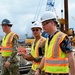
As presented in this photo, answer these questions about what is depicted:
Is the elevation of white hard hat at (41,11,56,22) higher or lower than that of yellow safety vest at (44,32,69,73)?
higher

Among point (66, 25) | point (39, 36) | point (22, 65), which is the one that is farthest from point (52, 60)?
point (66, 25)

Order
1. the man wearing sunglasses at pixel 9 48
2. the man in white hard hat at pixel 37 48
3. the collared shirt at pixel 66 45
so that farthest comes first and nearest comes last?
the man wearing sunglasses at pixel 9 48 < the man in white hard hat at pixel 37 48 < the collared shirt at pixel 66 45

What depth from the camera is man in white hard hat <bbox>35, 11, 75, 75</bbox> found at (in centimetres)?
413

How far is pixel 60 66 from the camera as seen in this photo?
4258mm

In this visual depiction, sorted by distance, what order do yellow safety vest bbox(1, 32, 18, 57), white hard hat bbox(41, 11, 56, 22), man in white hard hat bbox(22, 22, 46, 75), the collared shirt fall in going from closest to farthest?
1. the collared shirt
2. white hard hat bbox(41, 11, 56, 22)
3. man in white hard hat bbox(22, 22, 46, 75)
4. yellow safety vest bbox(1, 32, 18, 57)

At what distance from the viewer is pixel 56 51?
4.21 m

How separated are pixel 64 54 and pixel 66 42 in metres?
0.20

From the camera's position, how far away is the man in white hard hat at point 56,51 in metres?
4.13

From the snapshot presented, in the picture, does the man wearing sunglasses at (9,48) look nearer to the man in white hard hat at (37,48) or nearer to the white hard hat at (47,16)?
the man in white hard hat at (37,48)

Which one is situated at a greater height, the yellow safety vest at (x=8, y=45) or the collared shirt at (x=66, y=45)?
Answer: the collared shirt at (x=66, y=45)

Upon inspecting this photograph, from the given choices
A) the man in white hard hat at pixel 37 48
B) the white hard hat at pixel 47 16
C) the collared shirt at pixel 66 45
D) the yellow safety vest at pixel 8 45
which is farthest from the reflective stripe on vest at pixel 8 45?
the collared shirt at pixel 66 45

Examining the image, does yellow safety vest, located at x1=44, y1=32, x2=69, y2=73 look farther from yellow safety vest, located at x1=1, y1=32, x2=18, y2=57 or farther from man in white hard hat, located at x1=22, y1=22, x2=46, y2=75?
yellow safety vest, located at x1=1, y1=32, x2=18, y2=57

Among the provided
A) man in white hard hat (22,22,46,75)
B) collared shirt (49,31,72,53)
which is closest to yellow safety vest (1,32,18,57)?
man in white hard hat (22,22,46,75)

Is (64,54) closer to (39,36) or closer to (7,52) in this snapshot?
(39,36)
